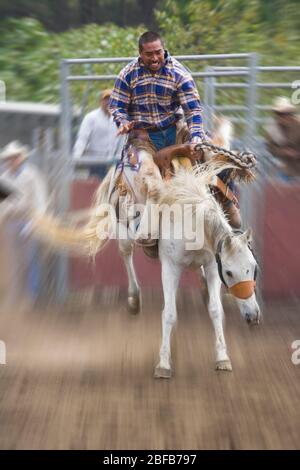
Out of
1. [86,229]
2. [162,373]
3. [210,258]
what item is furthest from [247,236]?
[86,229]

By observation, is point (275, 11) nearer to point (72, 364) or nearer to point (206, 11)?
point (206, 11)

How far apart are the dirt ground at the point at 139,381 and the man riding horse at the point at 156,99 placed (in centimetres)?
98

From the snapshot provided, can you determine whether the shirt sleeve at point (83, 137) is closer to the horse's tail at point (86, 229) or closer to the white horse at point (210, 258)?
the horse's tail at point (86, 229)

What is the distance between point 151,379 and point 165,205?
122 cm

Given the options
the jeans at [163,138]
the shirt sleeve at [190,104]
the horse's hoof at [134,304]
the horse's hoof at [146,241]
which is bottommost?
the horse's hoof at [134,304]

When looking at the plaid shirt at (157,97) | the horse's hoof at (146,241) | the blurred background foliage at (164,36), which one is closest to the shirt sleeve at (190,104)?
the plaid shirt at (157,97)

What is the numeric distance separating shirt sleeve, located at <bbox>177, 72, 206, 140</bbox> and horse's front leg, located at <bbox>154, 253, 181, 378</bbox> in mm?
965

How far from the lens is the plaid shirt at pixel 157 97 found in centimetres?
717

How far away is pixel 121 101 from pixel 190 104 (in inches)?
20.3

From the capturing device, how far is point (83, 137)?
9.77m

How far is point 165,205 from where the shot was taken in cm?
702

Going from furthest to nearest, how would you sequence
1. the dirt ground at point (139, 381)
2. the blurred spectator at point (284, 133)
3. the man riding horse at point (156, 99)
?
the blurred spectator at point (284, 133)
the man riding horse at point (156, 99)
the dirt ground at point (139, 381)

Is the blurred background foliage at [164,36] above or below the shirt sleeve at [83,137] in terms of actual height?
above

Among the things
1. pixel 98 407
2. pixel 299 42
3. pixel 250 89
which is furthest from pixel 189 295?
pixel 299 42
